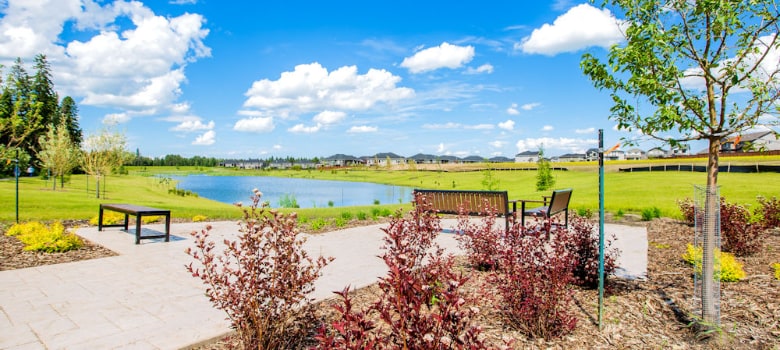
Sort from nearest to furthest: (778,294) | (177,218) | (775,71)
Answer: (775,71)
(778,294)
(177,218)

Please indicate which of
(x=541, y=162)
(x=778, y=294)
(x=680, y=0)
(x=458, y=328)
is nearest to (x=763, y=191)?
(x=541, y=162)

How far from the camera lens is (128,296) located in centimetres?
514

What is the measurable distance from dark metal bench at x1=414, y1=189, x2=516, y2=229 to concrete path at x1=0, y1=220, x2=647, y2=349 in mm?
1074

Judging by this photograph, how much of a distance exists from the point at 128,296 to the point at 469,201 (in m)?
6.65

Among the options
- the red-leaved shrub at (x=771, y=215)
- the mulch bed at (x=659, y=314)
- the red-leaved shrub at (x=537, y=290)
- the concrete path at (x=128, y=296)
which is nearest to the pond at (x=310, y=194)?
the concrete path at (x=128, y=296)

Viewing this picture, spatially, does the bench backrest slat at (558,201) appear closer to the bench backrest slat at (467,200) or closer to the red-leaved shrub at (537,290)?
the bench backrest slat at (467,200)

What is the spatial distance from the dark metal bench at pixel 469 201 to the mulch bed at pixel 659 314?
289 cm

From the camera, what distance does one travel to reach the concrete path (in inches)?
153

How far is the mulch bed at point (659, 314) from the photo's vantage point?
12.0 ft

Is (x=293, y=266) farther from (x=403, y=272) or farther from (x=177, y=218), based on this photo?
(x=177, y=218)

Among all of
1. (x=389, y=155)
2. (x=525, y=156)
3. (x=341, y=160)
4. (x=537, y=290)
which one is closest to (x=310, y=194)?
(x=537, y=290)

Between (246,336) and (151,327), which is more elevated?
(246,336)

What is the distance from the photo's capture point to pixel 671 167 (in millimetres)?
36094

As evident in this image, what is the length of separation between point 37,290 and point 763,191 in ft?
74.6
